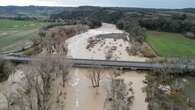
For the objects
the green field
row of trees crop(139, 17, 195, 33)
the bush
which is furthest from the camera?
row of trees crop(139, 17, 195, 33)

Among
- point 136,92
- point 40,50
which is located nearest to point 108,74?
point 136,92

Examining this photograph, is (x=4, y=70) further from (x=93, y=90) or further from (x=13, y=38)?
(x=13, y=38)

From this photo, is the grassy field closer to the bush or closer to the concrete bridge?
the concrete bridge

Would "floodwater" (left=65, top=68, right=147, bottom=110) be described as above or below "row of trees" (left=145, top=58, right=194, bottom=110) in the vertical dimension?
below

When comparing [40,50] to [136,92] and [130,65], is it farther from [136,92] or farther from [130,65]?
[136,92]

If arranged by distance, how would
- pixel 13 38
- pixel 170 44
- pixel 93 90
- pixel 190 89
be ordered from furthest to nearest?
pixel 13 38
pixel 170 44
pixel 190 89
pixel 93 90

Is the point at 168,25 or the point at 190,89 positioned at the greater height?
the point at 168,25

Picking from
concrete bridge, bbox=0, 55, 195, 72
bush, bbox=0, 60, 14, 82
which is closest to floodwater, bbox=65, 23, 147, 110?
concrete bridge, bbox=0, 55, 195, 72

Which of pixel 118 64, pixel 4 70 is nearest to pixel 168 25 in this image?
pixel 118 64

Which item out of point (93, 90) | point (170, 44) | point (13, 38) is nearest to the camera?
point (93, 90)
